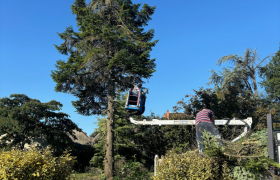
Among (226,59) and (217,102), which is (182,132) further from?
(226,59)

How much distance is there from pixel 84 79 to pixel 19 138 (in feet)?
→ 18.8

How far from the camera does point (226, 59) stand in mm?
33344

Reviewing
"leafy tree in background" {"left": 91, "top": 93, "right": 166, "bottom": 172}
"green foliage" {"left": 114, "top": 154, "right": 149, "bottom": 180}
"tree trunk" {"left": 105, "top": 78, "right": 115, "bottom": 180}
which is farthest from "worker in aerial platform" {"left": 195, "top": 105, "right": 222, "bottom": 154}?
"leafy tree in background" {"left": 91, "top": 93, "right": 166, "bottom": 172}

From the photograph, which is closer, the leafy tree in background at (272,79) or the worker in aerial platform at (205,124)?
the worker in aerial platform at (205,124)

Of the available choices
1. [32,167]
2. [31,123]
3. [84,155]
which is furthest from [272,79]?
[32,167]

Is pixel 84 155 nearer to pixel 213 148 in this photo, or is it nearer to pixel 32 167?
pixel 32 167

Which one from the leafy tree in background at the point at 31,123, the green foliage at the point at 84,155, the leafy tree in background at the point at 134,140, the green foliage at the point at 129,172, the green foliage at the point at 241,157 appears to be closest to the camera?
the green foliage at the point at 241,157

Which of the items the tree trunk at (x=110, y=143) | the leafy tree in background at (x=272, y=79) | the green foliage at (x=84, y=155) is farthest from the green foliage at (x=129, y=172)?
the leafy tree in background at (x=272, y=79)

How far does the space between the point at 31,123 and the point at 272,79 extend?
2751 centimetres

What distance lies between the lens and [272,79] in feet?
105

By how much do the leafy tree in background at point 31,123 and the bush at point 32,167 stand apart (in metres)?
11.3

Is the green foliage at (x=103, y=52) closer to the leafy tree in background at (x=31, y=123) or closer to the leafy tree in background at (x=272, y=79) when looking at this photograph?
the leafy tree in background at (x=31, y=123)

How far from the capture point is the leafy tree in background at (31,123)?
16500 mm

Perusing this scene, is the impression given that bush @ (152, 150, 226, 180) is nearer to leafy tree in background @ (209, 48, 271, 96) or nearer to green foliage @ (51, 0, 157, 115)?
green foliage @ (51, 0, 157, 115)
